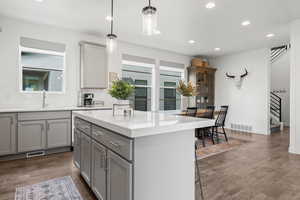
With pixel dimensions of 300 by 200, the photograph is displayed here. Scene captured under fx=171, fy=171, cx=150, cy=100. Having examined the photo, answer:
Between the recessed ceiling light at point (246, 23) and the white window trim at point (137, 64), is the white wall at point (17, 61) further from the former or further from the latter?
the recessed ceiling light at point (246, 23)

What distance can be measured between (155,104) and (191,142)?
14.1 feet

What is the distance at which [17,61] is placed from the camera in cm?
366

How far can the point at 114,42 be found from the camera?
2535mm

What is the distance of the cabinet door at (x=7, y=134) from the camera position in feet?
10.1

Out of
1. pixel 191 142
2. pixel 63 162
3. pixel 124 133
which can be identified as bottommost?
pixel 63 162

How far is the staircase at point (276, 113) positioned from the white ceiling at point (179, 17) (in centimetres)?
304

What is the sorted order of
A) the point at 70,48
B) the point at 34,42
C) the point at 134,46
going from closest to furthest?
the point at 34,42
the point at 70,48
the point at 134,46

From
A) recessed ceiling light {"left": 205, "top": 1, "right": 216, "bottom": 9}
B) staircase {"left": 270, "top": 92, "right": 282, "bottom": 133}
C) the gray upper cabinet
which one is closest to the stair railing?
staircase {"left": 270, "top": 92, "right": 282, "bottom": 133}

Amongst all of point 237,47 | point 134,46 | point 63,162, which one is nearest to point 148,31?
point 63,162

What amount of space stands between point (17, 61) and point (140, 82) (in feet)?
10.7

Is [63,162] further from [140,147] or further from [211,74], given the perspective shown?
[211,74]

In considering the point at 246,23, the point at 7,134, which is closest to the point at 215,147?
the point at 246,23

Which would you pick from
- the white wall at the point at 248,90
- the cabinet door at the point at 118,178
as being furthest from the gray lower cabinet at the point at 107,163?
the white wall at the point at 248,90

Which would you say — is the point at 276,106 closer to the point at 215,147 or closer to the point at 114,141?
the point at 215,147
